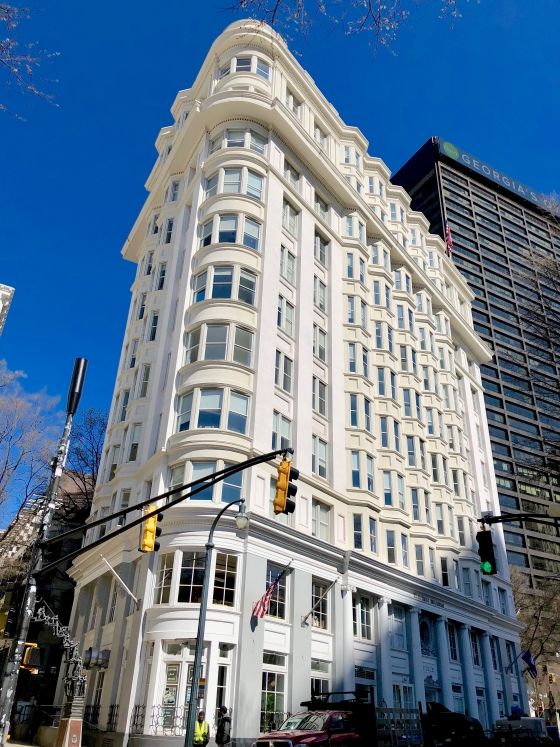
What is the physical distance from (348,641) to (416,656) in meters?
7.48

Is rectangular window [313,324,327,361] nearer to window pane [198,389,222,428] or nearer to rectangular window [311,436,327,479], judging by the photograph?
rectangular window [311,436,327,479]

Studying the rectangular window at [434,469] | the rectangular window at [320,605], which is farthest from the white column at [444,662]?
the rectangular window at [320,605]

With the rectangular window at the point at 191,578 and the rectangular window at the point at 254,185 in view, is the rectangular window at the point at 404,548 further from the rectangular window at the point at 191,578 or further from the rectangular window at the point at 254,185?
the rectangular window at the point at 254,185

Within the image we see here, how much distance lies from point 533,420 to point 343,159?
272 ft

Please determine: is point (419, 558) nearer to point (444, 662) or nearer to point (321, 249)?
point (444, 662)

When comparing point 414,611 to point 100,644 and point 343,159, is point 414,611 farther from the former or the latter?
point 343,159

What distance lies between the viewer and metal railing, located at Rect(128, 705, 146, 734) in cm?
2391

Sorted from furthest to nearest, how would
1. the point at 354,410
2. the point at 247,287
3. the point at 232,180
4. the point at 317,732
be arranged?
the point at 354,410
the point at 232,180
the point at 247,287
the point at 317,732

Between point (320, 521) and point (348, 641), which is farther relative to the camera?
point (320, 521)

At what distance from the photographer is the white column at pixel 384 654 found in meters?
32.8

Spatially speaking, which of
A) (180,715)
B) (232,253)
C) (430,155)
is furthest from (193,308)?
(430,155)

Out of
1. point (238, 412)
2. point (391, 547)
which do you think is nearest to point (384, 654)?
point (391, 547)

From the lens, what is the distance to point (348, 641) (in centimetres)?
3120

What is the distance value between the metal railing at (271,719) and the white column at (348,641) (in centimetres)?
489
